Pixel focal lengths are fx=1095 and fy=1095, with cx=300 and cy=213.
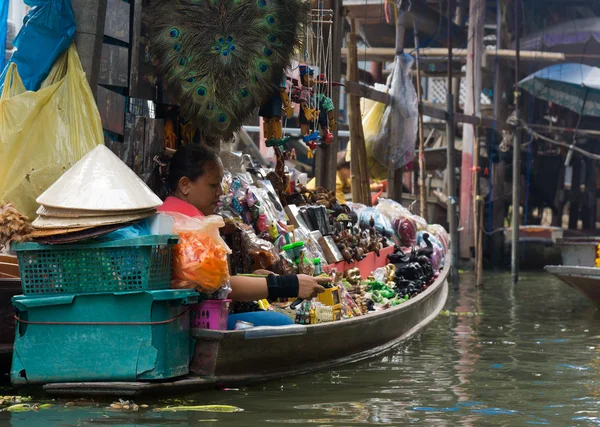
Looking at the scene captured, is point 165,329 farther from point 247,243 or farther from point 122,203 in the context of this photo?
point 247,243

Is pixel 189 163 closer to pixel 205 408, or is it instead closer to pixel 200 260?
pixel 200 260

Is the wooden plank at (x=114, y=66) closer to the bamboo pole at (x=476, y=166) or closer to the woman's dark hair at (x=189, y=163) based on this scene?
the woman's dark hair at (x=189, y=163)

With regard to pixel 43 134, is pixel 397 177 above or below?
above

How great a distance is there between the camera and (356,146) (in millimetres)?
12281

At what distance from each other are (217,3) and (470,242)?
39.4 ft

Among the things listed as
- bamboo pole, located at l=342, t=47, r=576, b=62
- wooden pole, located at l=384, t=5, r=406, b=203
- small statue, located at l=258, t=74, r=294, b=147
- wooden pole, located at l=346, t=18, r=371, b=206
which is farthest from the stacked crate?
bamboo pole, located at l=342, t=47, r=576, b=62

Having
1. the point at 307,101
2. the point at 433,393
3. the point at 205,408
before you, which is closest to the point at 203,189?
the point at 205,408

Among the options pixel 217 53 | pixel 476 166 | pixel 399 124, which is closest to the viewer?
pixel 217 53

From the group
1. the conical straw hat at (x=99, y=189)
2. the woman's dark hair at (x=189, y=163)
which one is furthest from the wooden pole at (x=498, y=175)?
the conical straw hat at (x=99, y=189)

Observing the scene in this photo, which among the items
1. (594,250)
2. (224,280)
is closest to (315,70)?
(224,280)

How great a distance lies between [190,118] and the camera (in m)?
7.02

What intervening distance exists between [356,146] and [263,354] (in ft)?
21.1

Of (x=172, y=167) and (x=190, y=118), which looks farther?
(x=190, y=118)

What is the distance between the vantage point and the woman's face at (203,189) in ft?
20.8
